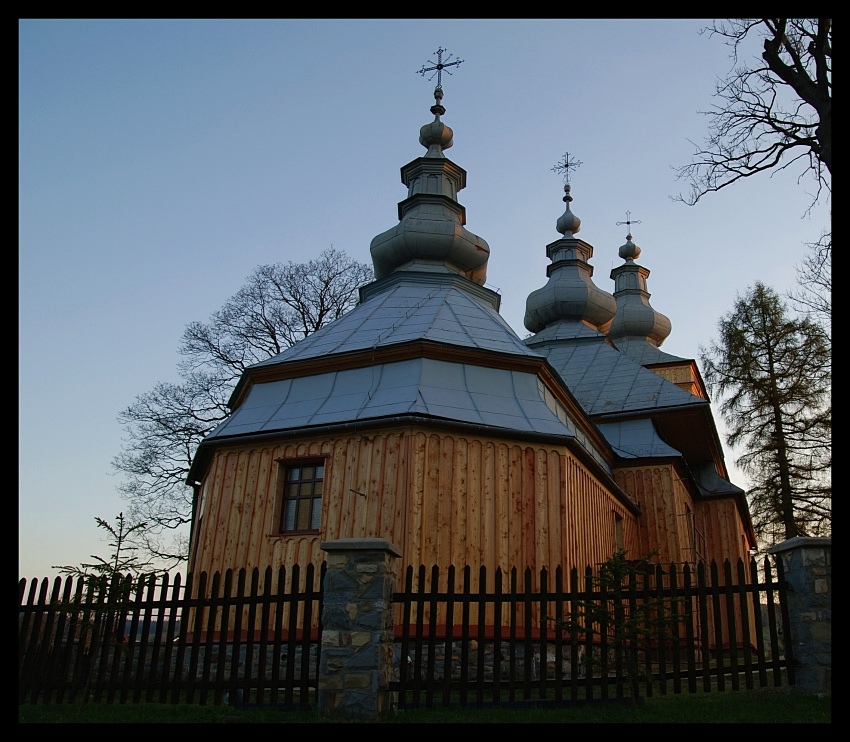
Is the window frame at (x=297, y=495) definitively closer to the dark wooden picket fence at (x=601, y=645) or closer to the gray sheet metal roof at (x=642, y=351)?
the dark wooden picket fence at (x=601, y=645)

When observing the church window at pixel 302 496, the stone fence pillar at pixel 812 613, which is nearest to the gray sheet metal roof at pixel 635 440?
the church window at pixel 302 496

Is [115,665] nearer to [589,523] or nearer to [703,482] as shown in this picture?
[589,523]

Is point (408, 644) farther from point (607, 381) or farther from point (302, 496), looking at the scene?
point (607, 381)

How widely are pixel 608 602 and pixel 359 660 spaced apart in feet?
9.31

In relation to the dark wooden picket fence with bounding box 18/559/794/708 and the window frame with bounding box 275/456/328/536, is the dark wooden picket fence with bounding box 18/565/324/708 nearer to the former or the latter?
the dark wooden picket fence with bounding box 18/559/794/708

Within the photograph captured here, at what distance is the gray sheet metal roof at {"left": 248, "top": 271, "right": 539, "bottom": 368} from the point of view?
14.5m

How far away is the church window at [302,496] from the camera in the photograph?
1273 cm

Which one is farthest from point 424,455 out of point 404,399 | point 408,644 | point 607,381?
point 607,381

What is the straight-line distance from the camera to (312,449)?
42.7ft

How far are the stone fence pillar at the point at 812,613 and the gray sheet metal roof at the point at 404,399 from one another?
5338 millimetres

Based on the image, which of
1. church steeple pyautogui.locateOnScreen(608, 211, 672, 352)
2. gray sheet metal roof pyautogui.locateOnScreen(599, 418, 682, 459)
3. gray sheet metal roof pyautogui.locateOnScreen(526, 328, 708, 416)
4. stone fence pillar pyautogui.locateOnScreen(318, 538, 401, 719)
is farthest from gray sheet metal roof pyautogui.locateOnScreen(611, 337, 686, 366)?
stone fence pillar pyautogui.locateOnScreen(318, 538, 401, 719)
